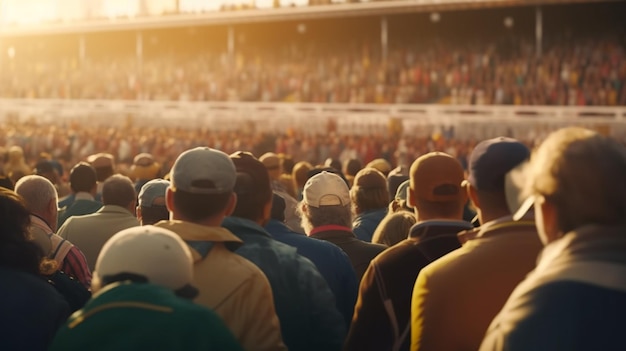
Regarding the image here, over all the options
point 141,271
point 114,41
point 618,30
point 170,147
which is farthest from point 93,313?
point 114,41

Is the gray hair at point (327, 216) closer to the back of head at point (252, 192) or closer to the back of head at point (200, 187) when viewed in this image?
the back of head at point (252, 192)

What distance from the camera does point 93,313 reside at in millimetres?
2992

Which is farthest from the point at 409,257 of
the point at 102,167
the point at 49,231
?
the point at 102,167

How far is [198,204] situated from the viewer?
400cm

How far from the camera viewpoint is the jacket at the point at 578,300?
109 inches

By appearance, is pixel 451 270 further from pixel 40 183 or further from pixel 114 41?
pixel 114 41

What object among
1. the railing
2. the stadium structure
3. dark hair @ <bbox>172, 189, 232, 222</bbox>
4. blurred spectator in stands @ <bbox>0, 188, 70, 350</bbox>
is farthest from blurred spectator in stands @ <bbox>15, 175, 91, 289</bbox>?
the railing

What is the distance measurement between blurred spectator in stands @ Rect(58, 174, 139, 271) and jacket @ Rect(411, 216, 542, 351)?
11.6 feet

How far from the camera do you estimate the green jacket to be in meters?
2.93

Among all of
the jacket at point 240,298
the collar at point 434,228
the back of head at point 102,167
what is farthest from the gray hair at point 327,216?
the back of head at point 102,167

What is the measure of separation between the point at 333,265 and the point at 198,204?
1.13 metres

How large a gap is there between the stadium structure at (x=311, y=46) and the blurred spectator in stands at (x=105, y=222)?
62.8ft

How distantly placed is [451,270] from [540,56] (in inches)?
1187

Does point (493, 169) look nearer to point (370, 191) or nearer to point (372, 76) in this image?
point (370, 191)
